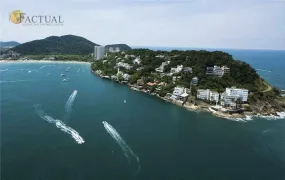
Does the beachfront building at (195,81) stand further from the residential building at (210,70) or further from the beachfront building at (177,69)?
the beachfront building at (177,69)

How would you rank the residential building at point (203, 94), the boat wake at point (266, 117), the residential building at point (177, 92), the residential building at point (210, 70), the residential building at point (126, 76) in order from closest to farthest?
the boat wake at point (266, 117), the residential building at point (203, 94), the residential building at point (177, 92), the residential building at point (210, 70), the residential building at point (126, 76)

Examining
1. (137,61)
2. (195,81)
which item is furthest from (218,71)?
(137,61)

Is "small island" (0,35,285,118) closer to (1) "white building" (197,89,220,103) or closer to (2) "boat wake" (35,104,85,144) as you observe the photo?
(1) "white building" (197,89,220,103)

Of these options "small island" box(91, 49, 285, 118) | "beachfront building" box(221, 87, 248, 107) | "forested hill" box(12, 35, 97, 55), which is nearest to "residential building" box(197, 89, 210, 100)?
"small island" box(91, 49, 285, 118)

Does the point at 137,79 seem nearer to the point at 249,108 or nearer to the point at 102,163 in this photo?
the point at 249,108

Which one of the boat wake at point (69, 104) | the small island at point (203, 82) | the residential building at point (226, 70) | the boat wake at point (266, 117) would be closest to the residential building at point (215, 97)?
the small island at point (203, 82)

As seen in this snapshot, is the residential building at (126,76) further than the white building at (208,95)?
Yes
